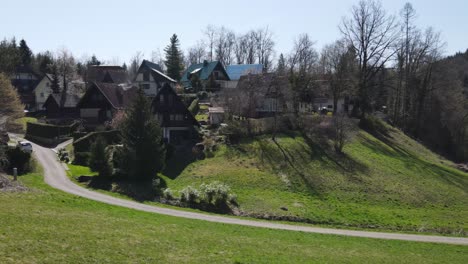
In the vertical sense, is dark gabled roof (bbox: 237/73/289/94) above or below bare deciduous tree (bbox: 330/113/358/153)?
above

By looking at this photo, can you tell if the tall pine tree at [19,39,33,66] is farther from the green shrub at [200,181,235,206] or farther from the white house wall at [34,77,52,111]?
the green shrub at [200,181,235,206]

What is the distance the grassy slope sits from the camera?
32.9 metres

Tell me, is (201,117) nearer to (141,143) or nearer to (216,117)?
(216,117)

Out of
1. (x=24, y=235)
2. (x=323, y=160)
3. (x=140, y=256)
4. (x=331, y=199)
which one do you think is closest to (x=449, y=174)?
(x=323, y=160)

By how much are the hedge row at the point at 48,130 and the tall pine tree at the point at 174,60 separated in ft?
113


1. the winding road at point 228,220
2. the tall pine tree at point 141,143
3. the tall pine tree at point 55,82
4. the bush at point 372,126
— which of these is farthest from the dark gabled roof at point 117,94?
the bush at point 372,126

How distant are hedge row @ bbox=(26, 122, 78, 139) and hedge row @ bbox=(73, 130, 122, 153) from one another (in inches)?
430

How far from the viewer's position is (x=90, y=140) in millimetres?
46062

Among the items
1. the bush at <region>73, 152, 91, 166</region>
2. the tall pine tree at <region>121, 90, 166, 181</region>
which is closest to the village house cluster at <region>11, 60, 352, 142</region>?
the tall pine tree at <region>121, 90, 166, 181</region>

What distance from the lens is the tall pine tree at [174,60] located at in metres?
89.2

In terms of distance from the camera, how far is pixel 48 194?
92.2 feet

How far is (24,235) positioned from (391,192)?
108 ft

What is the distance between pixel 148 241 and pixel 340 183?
25535 millimetres

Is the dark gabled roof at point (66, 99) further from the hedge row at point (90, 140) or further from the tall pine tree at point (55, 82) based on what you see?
the hedge row at point (90, 140)
